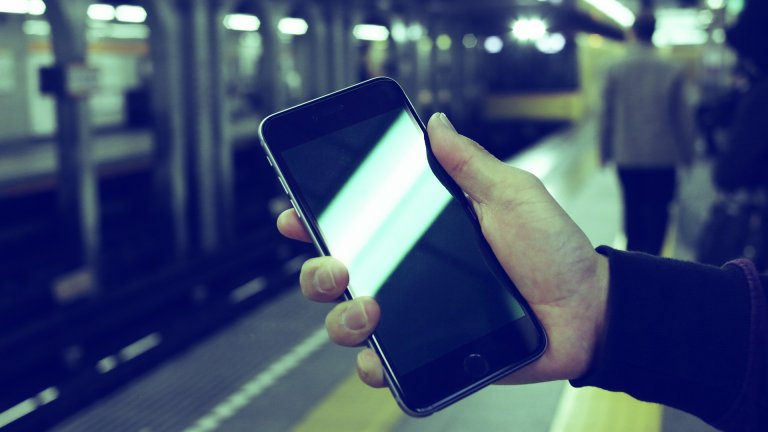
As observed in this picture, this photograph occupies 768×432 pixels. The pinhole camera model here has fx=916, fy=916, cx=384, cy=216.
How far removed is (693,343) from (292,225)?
55 centimetres

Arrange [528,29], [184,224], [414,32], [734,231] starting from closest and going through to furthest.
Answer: [734,231] → [184,224] → [414,32] → [528,29]

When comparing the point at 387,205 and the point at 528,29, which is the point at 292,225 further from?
the point at 528,29

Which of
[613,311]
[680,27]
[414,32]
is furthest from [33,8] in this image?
[680,27]

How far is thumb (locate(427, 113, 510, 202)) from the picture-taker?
4.07 ft

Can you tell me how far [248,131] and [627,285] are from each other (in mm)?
9733

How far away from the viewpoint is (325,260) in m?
1.20

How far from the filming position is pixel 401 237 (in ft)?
4.27

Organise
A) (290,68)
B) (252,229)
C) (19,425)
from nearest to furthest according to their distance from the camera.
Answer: (19,425), (252,229), (290,68)

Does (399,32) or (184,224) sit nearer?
(184,224)

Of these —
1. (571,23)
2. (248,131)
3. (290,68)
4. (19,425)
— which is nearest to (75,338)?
(19,425)

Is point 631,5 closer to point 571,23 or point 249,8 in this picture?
point 571,23

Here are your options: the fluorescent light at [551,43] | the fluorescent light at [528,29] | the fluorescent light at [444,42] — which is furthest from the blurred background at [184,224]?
the fluorescent light at [551,43]

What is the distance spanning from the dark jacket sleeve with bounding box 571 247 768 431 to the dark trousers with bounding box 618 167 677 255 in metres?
3.27

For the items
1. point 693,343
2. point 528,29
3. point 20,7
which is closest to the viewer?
point 693,343
